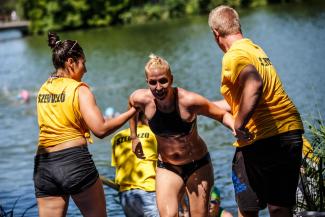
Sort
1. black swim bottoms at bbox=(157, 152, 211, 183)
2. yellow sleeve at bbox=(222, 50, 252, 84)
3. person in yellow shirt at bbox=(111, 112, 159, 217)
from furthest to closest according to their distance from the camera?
person in yellow shirt at bbox=(111, 112, 159, 217)
black swim bottoms at bbox=(157, 152, 211, 183)
yellow sleeve at bbox=(222, 50, 252, 84)

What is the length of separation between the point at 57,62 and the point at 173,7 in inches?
2178

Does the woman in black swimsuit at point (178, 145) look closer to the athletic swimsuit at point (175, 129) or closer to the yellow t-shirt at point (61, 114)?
the athletic swimsuit at point (175, 129)

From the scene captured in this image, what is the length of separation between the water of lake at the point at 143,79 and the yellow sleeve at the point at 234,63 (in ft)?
8.73

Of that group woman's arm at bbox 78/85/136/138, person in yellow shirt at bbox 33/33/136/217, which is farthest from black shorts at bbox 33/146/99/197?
woman's arm at bbox 78/85/136/138

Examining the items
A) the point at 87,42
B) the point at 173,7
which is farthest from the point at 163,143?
the point at 173,7

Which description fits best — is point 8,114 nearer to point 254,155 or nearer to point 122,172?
point 122,172

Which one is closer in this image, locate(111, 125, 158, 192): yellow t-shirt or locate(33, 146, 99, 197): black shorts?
locate(33, 146, 99, 197): black shorts

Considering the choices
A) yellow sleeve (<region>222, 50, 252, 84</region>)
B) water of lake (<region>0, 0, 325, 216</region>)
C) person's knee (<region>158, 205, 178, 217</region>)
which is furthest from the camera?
water of lake (<region>0, 0, 325, 216</region>)

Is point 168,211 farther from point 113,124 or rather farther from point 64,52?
point 64,52

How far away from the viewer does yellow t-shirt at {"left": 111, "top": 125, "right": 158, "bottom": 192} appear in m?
6.51

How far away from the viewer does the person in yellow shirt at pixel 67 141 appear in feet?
16.6

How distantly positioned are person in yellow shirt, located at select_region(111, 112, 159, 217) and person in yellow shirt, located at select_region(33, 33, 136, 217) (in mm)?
1301

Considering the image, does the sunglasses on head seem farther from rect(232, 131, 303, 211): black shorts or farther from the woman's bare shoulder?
rect(232, 131, 303, 211): black shorts

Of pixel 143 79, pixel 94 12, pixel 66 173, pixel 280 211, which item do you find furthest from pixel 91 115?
pixel 94 12
